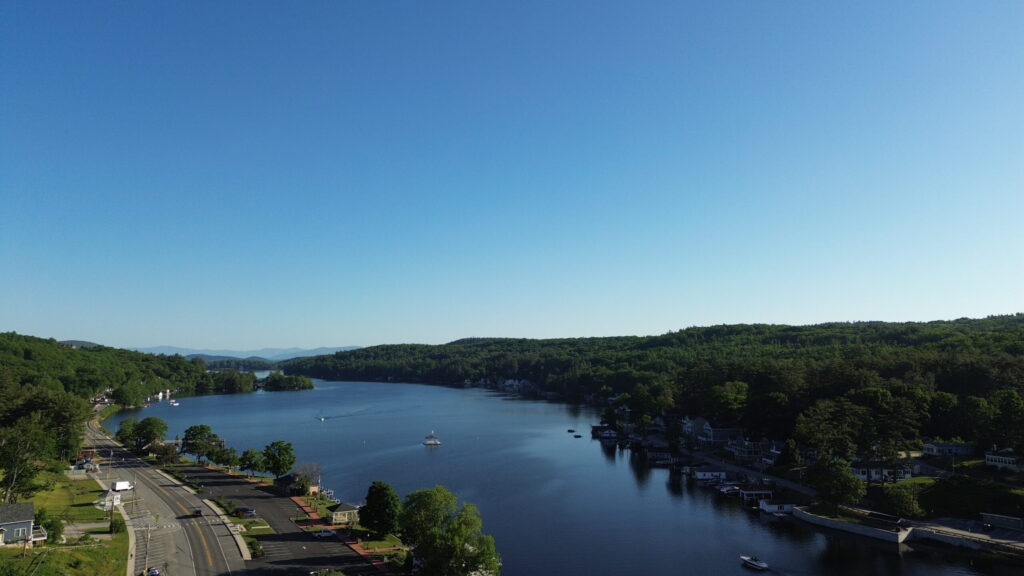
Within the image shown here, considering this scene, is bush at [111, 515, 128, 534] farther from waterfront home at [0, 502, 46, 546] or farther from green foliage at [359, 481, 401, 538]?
green foliage at [359, 481, 401, 538]

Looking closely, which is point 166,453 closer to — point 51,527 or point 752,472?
point 51,527

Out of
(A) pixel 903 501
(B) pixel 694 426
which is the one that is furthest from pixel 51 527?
(B) pixel 694 426

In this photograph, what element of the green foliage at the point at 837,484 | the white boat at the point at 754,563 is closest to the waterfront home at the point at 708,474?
the green foliage at the point at 837,484

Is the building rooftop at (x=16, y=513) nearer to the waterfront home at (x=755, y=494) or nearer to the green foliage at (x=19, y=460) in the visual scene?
the green foliage at (x=19, y=460)

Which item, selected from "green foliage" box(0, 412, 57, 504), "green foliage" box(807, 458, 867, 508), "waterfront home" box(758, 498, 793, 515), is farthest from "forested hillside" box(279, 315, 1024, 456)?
"green foliage" box(0, 412, 57, 504)

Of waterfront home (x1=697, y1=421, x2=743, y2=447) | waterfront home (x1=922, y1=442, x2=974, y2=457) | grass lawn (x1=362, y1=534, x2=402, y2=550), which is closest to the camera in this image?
grass lawn (x1=362, y1=534, x2=402, y2=550)
